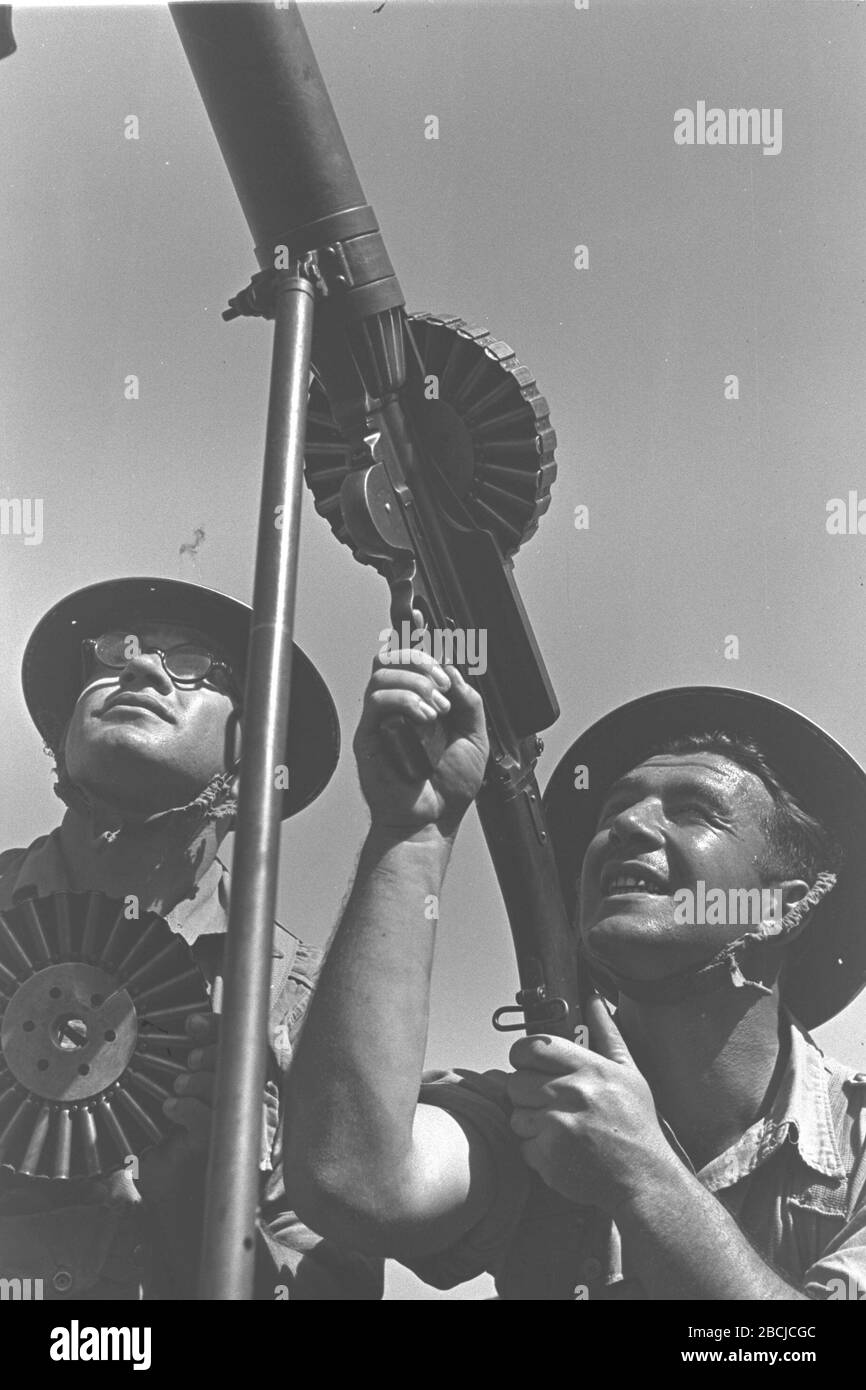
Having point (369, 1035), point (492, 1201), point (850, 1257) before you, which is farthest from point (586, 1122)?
point (850, 1257)

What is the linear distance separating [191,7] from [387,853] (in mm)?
2755

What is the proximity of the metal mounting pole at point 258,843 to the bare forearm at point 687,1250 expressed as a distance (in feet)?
4.04

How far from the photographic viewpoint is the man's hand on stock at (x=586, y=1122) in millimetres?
5648

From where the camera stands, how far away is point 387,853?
5.87 m

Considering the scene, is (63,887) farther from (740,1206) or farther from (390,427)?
(740,1206)

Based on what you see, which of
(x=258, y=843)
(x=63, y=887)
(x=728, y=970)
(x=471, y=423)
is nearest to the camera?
(x=258, y=843)

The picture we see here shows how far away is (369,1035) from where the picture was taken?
219 inches

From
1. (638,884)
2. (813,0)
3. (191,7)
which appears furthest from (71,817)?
(813,0)

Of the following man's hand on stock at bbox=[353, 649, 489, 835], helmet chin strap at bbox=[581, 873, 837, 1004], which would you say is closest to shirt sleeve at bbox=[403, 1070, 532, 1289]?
helmet chin strap at bbox=[581, 873, 837, 1004]

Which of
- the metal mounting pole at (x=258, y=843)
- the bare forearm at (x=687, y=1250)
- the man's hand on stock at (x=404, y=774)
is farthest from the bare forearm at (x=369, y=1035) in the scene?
the bare forearm at (x=687, y=1250)

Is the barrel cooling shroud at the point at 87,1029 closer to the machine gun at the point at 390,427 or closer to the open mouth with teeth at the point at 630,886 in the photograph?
the machine gun at the point at 390,427

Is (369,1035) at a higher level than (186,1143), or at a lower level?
higher

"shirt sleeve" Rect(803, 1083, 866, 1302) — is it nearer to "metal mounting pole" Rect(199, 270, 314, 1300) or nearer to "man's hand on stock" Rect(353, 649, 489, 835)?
"man's hand on stock" Rect(353, 649, 489, 835)

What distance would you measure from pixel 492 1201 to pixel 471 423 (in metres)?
2.51
